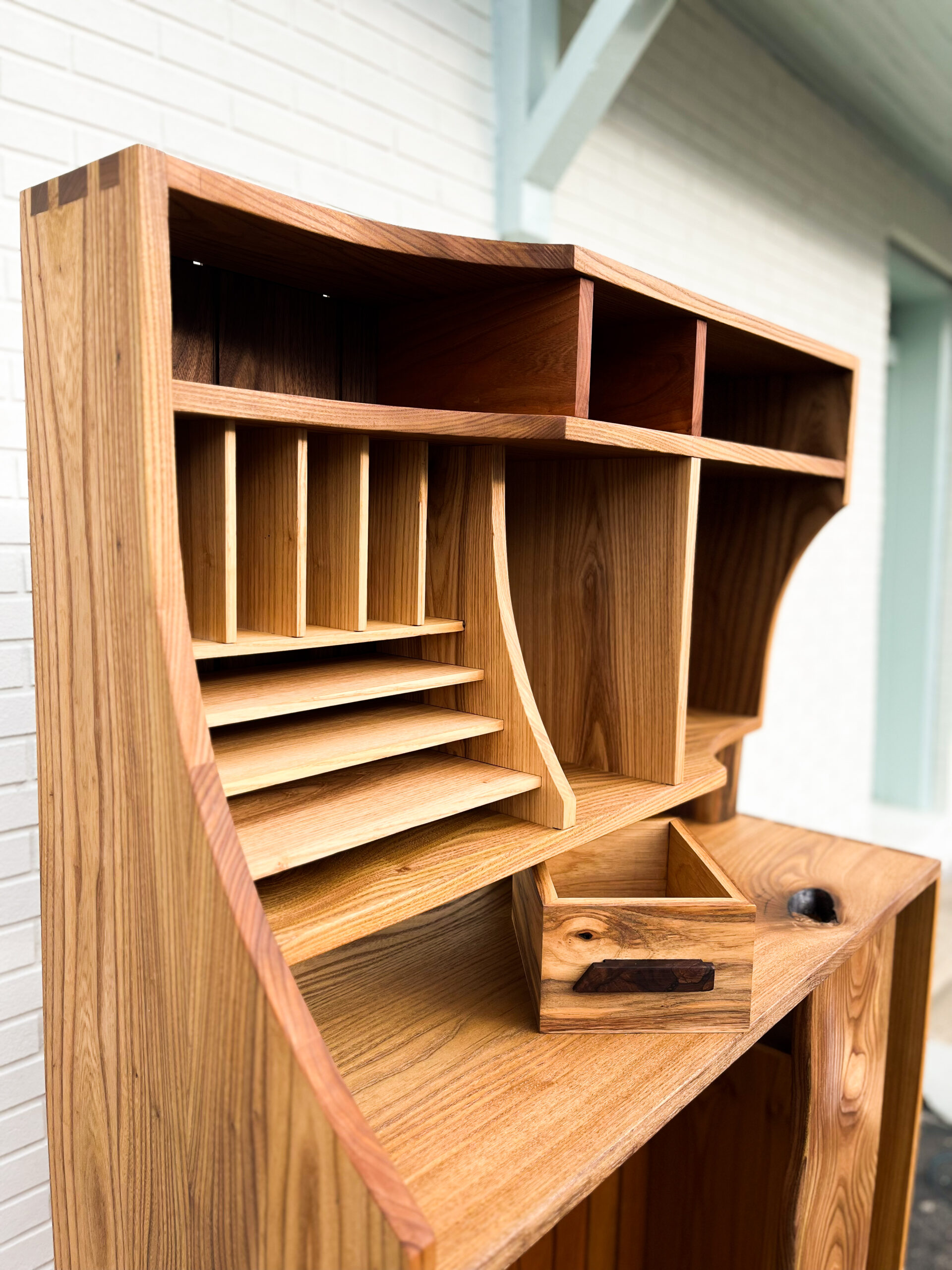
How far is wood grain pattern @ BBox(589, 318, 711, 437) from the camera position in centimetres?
103

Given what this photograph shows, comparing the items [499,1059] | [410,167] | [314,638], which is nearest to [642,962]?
[499,1059]

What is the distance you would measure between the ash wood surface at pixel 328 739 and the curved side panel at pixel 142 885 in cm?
8

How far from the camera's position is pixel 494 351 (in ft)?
3.10

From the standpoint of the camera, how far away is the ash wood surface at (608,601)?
1047 millimetres

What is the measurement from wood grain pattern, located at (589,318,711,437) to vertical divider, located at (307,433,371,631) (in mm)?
397

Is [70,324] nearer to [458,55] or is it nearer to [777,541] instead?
[777,541]

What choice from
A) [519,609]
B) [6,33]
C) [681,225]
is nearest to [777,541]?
[519,609]

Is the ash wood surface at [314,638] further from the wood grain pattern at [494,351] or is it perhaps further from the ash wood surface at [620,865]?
the ash wood surface at [620,865]

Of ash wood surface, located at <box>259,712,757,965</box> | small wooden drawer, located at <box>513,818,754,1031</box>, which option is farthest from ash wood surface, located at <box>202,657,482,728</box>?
small wooden drawer, located at <box>513,818,754,1031</box>

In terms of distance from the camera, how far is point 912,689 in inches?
174

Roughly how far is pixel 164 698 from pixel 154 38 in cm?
122

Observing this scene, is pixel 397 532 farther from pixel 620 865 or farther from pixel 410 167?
pixel 410 167

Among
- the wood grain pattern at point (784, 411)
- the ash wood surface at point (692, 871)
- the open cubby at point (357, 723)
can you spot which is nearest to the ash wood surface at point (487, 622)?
the open cubby at point (357, 723)

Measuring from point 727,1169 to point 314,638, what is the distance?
3.77 feet
